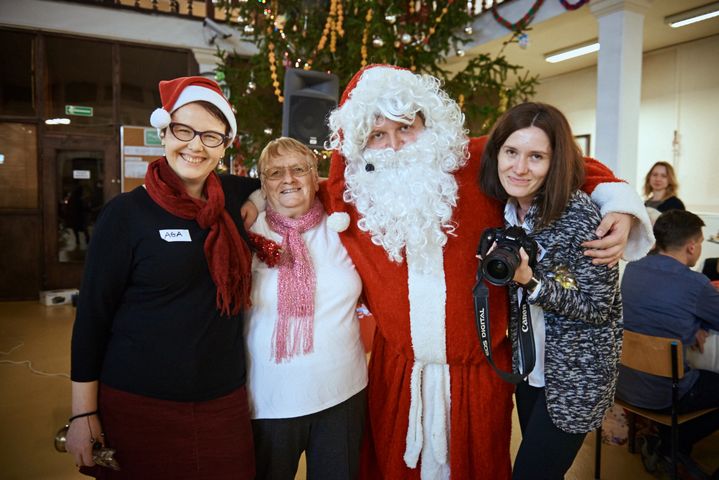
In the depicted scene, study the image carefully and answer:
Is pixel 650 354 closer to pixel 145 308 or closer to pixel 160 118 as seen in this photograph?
pixel 145 308

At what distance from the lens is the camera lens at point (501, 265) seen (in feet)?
4.25

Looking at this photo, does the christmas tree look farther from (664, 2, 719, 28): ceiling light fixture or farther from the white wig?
the white wig

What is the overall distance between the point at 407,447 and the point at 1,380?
3.87m

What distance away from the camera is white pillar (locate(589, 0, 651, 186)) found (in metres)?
4.79

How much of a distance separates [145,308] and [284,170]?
2.17ft

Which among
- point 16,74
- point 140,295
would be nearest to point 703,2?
point 140,295

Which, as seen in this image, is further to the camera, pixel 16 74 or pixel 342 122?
pixel 16 74

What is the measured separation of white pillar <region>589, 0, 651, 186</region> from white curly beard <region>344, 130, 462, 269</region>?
12.5 ft

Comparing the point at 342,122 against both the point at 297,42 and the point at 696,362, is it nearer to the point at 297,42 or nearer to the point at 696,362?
the point at 696,362

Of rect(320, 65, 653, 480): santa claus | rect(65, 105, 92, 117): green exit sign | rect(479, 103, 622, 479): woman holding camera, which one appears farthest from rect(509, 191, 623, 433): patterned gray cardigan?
rect(65, 105, 92, 117): green exit sign

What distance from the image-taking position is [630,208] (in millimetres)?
1478

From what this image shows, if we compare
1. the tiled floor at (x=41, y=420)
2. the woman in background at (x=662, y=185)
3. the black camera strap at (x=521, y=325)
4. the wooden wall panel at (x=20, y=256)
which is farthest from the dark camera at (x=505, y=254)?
the wooden wall panel at (x=20, y=256)

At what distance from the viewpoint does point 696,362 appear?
2.72 metres

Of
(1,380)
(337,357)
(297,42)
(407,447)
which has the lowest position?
(1,380)
